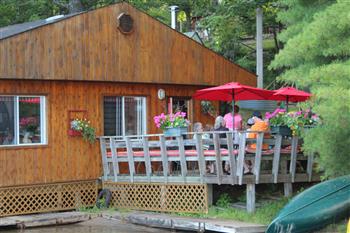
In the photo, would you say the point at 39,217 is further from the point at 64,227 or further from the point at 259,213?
the point at 259,213

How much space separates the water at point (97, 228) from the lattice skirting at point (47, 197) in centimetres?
112

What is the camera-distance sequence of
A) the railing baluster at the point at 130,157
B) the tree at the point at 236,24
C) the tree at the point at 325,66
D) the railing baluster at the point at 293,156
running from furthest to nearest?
the tree at the point at 236,24 < the railing baluster at the point at 130,157 < the railing baluster at the point at 293,156 < the tree at the point at 325,66

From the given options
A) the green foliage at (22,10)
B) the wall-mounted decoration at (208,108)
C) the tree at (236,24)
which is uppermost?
the green foliage at (22,10)

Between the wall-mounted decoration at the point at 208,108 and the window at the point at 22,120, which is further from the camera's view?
the wall-mounted decoration at the point at 208,108

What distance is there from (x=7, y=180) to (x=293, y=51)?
6.98 metres

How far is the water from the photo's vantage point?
11867mm

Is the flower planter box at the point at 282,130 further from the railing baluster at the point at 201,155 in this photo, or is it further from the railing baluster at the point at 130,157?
the railing baluster at the point at 130,157

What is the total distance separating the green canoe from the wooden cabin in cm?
571

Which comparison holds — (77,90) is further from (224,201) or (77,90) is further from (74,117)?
(224,201)

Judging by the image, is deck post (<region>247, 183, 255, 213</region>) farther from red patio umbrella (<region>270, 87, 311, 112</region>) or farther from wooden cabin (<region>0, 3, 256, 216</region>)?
wooden cabin (<region>0, 3, 256, 216</region>)

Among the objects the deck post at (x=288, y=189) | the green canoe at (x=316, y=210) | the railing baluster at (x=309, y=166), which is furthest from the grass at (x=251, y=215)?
the green canoe at (x=316, y=210)

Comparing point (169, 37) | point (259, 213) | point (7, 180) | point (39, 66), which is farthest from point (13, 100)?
point (259, 213)

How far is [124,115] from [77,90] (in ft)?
4.91

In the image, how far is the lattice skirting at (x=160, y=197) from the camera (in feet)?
41.2
